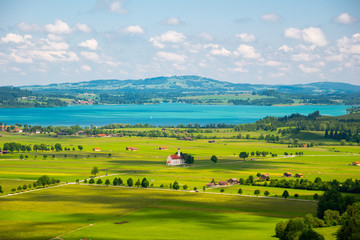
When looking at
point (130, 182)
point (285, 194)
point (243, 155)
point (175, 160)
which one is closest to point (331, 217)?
point (285, 194)

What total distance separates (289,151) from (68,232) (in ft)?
401

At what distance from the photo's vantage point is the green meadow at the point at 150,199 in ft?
224

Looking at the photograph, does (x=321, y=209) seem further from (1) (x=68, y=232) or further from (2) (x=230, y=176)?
(2) (x=230, y=176)

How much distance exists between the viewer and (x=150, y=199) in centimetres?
9112

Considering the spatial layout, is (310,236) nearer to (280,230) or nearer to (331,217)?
(280,230)

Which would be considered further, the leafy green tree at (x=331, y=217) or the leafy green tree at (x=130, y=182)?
the leafy green tree at (x=130, y=182)

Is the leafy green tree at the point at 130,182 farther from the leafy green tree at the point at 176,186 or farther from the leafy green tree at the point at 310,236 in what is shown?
the leafy green tree at the point at 310,236

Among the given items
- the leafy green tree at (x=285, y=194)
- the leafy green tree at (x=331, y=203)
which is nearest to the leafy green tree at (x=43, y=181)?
the leafy green tree at (x=285, y=194)

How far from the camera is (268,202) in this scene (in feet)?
293

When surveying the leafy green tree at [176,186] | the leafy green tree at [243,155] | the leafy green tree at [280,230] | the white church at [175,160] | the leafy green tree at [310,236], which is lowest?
the leafy green tree at [280,230]

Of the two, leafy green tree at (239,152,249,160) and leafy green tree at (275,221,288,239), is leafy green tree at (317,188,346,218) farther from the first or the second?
leafy green tree at (239,152,249,160)

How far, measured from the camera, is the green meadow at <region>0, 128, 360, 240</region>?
68231mm

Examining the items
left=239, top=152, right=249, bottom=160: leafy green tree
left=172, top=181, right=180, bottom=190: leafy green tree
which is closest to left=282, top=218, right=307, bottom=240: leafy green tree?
left=172, top=181, right=180, bottom=190: leafy green tree

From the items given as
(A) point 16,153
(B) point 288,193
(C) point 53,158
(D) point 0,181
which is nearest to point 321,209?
(B) point 288,193
